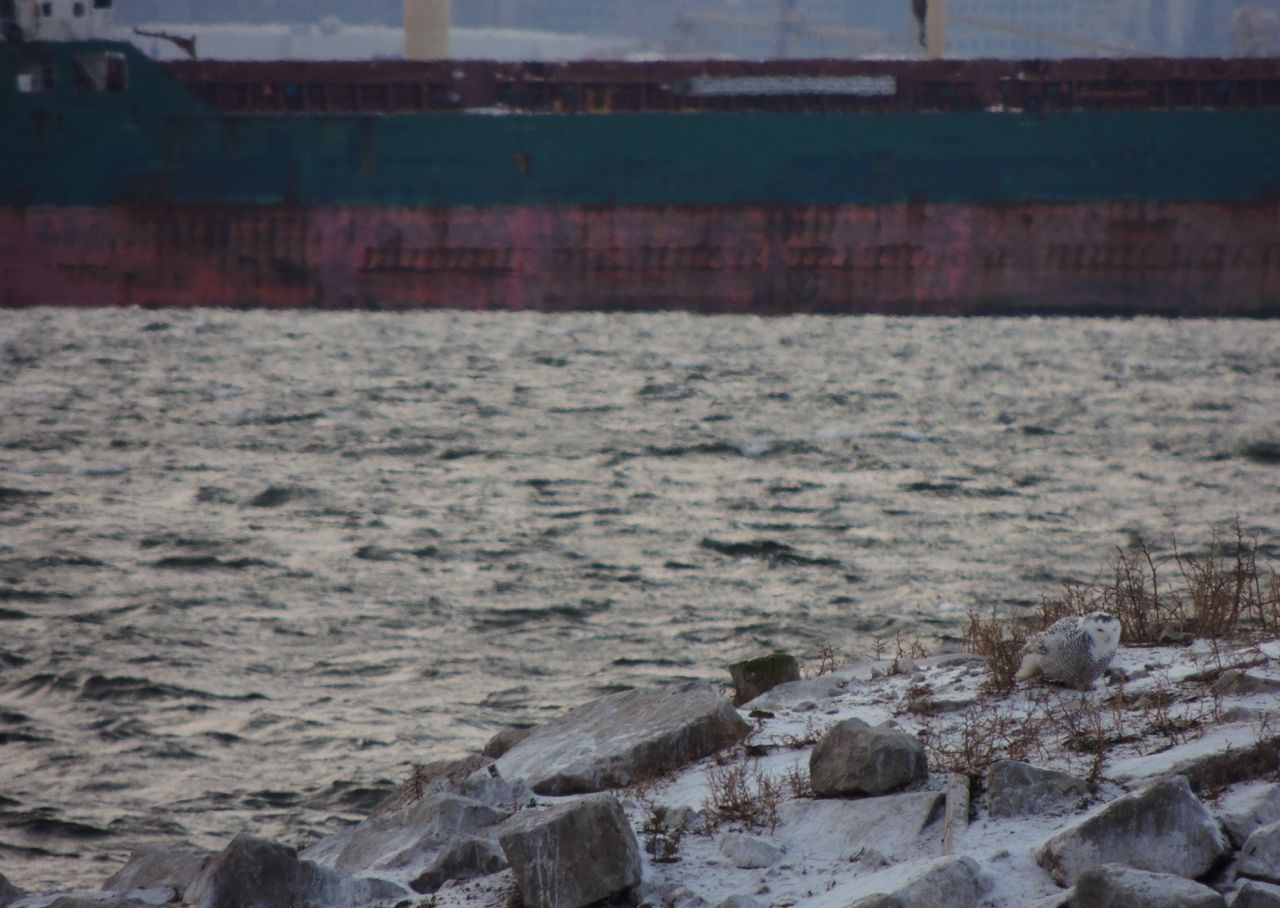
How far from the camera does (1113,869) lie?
10.0ft

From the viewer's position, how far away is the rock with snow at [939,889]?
3.18 meters

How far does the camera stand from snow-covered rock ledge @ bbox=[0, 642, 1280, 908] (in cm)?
327

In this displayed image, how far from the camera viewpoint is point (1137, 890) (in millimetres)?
2957

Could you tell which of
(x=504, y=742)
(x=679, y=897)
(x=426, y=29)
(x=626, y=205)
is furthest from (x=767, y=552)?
(x=426, y=29)

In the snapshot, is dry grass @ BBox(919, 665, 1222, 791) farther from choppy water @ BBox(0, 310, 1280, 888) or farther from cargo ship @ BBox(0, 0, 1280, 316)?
cargo ship @ BBox(0, 0, 1280, 316)

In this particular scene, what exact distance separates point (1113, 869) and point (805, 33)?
77.9 meters

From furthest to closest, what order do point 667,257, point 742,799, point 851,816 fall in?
point 667,257
point 742,799
point 851,816

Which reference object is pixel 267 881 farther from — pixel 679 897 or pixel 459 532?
pixel 459 532

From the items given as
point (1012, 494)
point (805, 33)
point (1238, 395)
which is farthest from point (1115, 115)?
point (805, 33)

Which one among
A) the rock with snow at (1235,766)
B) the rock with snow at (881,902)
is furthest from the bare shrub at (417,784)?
the rock with snow at (1235,766)

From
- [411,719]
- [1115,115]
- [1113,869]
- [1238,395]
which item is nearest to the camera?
[1113,869]

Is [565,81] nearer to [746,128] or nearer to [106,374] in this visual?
[746,128]

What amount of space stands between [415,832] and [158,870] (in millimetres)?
894

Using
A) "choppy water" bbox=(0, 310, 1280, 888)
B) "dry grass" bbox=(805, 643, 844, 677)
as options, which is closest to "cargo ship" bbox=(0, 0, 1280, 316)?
"choppy water" bbox=(0, 310, 1280, 888)
